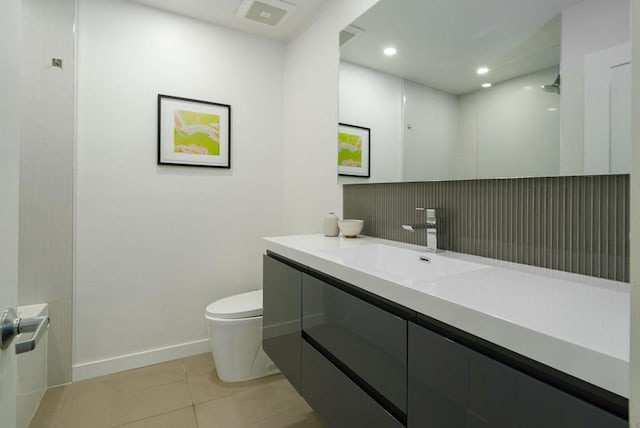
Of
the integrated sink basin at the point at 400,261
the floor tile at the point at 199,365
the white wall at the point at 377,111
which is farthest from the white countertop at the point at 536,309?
the floor tile at the point at 199,365

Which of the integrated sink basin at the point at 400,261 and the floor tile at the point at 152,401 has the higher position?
the integrated sink basin at the point at 400,261

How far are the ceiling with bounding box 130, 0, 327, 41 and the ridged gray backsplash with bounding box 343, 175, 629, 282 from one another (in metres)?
1.48

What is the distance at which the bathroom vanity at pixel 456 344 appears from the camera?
56cm

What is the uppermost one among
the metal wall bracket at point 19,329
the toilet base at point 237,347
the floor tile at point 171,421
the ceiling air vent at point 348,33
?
the ceiling air vent at point 348,33

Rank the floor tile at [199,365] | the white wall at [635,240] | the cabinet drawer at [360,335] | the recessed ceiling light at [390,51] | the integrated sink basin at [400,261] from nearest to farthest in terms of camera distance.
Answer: the white wall at [635,240] → the cabinet drawer at [360,335] → the integrated sink basin at [400,261] → the recessed ceiling light at [390,51] → the floor tile at [199,365]

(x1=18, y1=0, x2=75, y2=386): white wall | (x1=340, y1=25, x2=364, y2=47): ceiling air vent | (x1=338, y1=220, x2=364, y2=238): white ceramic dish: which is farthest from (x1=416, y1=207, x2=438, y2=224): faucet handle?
(x1=18, y1=0, x2=75, y2=386): white wall

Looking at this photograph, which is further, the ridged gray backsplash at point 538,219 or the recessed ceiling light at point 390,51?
the recessed ceiling light at point 390,51

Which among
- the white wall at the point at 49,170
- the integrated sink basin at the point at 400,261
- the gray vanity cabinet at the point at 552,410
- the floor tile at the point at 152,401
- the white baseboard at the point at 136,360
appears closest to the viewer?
the gray vanity cabinet at the point at 552,410

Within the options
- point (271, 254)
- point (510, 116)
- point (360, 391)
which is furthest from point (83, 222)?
point (510, 116)

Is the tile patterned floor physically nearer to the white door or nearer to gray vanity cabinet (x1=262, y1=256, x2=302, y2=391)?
gray vanity cabinet (x1=262, y1=256, x2=302, y2=391)

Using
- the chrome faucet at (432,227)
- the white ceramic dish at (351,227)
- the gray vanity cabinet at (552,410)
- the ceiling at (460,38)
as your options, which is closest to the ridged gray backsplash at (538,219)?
the chrome faucet at (432,227)

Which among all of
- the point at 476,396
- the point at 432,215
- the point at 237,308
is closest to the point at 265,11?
the point at 432,215

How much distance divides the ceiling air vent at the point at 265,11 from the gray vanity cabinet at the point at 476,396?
2205 mm

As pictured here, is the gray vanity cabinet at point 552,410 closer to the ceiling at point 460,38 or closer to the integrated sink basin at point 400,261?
the integrated sink basin at point 400,261
